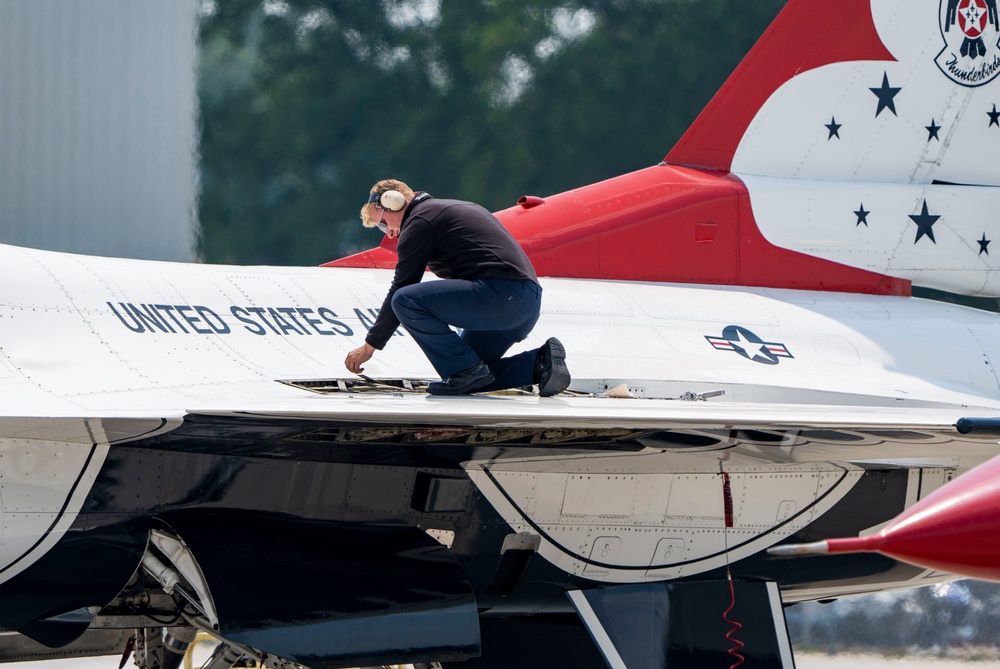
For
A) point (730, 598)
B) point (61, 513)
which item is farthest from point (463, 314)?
point (730, 598)

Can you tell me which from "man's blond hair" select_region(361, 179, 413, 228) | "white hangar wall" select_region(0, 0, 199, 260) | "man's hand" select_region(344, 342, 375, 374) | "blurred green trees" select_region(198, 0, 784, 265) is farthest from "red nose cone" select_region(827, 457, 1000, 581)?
"blurred green trees" select_region(198, 0, 784, 265)

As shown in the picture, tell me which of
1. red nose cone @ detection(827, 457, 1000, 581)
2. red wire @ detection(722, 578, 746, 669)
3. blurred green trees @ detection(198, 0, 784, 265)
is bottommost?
red nose cone @ detection(827, 457, 1000, 581)

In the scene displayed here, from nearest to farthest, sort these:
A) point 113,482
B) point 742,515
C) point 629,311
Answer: point 113,482
point 742,515
point 629,311

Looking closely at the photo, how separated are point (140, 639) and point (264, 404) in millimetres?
2218

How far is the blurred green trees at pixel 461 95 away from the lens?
11.5 m

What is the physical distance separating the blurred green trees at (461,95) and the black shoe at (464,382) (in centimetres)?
653

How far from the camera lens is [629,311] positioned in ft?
20.4


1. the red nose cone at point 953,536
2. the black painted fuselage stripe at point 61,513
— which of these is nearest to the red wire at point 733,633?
the black painted fuselage stripe at point 61,513

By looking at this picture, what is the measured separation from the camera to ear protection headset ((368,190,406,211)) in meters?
5.04

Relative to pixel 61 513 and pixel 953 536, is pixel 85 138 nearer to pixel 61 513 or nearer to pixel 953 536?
pixel 61 513

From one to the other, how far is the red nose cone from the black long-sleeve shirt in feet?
8.84

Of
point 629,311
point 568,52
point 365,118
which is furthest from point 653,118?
point 629,311

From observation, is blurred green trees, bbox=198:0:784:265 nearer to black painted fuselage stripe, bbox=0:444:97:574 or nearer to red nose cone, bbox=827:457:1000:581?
black painted fuselage stripe, bbox=0:444:97:574

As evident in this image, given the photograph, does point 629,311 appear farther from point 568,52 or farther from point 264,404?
point 568,52
